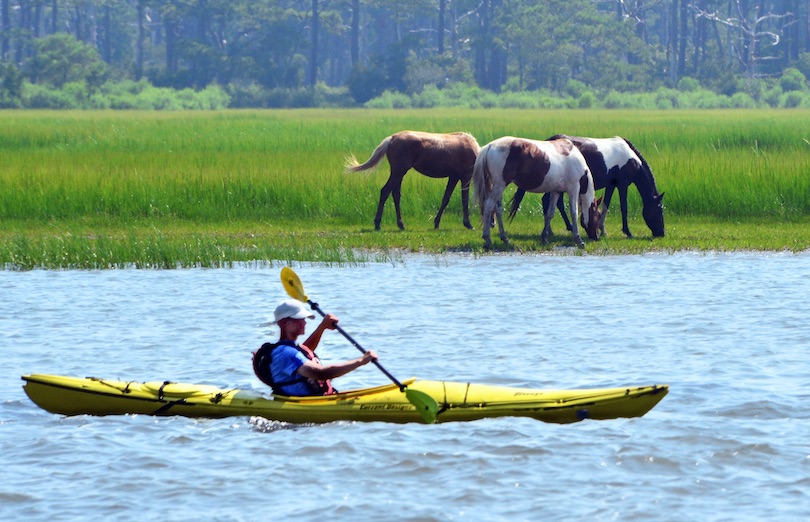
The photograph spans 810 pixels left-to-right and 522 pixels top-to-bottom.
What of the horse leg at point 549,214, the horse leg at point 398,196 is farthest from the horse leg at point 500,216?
the horse leg at point 398,196

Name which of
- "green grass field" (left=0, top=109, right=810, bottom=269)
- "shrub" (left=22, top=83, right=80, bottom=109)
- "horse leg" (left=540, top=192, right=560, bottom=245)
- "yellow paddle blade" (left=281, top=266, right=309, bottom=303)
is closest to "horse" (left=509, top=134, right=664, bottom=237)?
"green grass field" (left=0, top=109, right=810, bottom=269)

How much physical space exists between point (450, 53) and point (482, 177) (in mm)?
73226

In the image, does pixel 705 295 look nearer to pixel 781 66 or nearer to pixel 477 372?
pixel 477 372

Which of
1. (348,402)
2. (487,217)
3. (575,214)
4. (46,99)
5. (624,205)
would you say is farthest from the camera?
(46,99)

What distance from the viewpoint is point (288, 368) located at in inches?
395

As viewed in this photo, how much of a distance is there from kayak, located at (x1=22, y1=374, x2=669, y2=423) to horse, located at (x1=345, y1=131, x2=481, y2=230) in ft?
38.8

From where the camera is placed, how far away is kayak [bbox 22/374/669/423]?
31.7 feet

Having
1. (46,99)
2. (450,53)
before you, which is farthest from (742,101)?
(46,99)

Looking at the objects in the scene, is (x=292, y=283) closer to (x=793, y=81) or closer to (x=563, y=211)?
(x=563, y=211)

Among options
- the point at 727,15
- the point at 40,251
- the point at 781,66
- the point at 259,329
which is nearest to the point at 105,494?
the point at 259,329

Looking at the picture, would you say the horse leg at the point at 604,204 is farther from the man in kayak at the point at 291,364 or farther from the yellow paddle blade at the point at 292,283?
the man in kayak at the point at 291,364

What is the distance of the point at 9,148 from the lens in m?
32.8

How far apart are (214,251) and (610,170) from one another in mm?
6218

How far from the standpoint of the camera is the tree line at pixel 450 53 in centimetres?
7781
